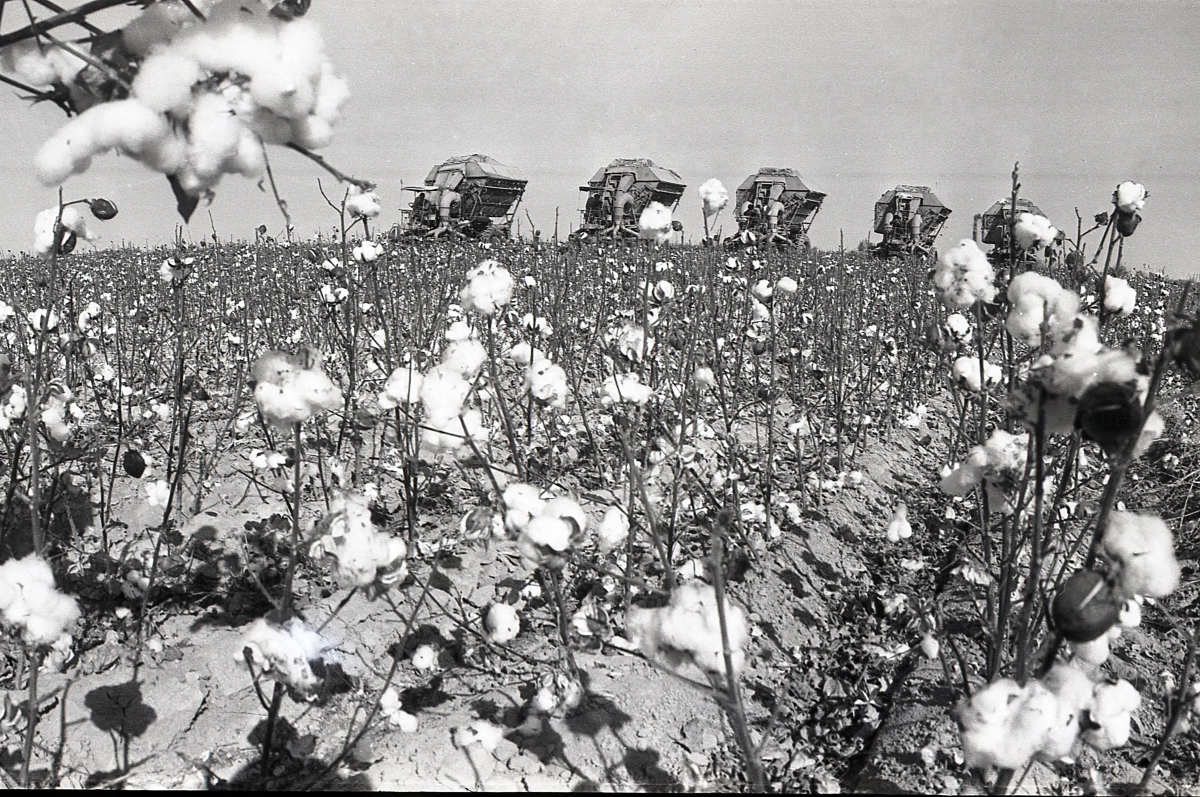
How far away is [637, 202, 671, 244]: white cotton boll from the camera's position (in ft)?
8.49

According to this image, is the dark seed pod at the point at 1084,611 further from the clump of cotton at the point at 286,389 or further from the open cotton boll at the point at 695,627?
the clump of cotton at the point at 286,389

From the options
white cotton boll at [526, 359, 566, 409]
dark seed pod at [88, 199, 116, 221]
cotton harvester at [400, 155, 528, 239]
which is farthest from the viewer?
cotton harvester at [400, 155, 528, 239]

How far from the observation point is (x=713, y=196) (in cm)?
308

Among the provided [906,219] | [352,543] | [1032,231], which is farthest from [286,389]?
[906,219]

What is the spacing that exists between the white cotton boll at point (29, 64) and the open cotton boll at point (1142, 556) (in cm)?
139

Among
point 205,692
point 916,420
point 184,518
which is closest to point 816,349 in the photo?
point 916,420

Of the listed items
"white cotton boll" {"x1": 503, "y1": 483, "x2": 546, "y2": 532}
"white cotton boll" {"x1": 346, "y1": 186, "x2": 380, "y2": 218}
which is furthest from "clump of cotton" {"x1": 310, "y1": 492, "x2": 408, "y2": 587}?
"white cotton boll" {"x1": 346, "y1": 186, "x2": 380, "y2": 218}

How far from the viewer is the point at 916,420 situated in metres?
4.38

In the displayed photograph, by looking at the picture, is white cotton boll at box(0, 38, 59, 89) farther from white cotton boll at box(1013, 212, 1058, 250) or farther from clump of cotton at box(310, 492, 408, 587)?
white cotton boll at box(1013, 212, 1058, 250)

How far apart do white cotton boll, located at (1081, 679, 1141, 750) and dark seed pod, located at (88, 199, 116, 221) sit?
2.10m

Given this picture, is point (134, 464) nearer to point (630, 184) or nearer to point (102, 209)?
point (102, 209)

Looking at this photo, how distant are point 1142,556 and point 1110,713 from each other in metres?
0.28

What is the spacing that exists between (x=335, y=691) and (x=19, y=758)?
703 mm

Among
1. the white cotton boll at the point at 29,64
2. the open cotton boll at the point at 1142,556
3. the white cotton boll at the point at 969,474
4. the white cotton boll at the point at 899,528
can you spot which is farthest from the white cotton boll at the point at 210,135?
the white cotton boll at the point at 899,528
